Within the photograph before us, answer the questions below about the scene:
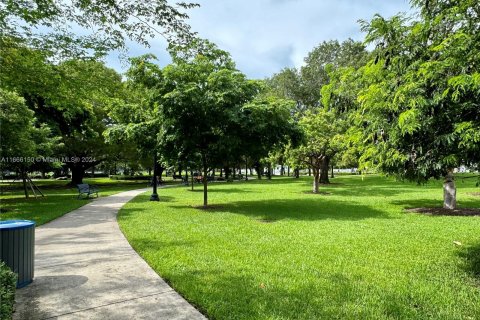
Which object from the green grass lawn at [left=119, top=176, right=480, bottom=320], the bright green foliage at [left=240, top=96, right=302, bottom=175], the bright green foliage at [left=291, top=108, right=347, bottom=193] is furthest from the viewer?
the bright green foliage at [left=291, top=108, right=347, bottom=193]

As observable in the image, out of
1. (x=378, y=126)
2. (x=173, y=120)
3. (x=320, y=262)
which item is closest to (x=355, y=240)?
(x=320, y=262)

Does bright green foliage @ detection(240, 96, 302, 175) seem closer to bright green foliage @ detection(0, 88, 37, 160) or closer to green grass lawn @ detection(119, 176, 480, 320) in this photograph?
green grass lawn @ detection(119, 176, 480, 320)

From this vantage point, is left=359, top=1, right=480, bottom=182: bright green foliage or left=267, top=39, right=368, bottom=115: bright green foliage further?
left=267, top=39, right=368, bottom=115: bright green foliage

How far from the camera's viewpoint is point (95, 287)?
15.9 feet

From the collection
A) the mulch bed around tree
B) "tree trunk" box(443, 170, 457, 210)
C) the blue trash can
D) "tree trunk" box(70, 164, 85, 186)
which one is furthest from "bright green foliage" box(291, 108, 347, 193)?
"tree trunk" box(70, 164, 85, 186)

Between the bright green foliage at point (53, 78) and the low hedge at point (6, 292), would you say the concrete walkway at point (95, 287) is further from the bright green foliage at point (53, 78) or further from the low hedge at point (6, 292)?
the bright green foliage at point (53, 78)

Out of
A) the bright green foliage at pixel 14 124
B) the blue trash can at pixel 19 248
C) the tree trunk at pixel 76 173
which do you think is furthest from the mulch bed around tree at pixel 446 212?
the tree trunk at pixel 76 173

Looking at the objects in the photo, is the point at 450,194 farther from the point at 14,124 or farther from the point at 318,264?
the point at 14,124

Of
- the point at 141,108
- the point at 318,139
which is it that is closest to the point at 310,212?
the point at 141,108

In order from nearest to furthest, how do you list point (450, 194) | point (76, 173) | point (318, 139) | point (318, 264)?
point (318, 264) → point (450, 194) → point (318, 139) → point (76, 173)

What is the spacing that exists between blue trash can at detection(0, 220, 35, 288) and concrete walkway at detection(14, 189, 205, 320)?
0.21 metres

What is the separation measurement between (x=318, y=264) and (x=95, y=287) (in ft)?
12.1

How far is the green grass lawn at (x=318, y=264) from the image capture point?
426cm

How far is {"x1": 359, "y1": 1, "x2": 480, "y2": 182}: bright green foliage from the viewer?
13.3ft
